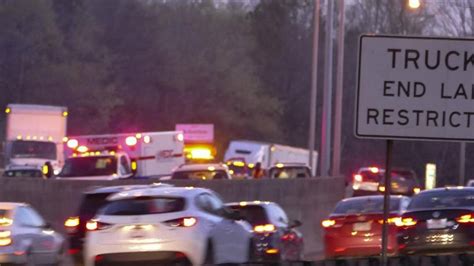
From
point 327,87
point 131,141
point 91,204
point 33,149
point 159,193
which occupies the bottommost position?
point 33,149

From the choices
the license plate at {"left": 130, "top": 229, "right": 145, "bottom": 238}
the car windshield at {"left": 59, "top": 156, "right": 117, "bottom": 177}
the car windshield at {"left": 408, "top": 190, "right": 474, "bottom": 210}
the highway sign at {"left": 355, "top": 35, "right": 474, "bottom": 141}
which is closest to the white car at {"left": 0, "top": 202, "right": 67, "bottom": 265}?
the license plate at {"left": 130, "top": 229, "right": 145, "bottom": 238}

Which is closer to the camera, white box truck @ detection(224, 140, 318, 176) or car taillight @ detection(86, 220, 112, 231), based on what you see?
car taillight @ detection(86, 220, 112, 231)

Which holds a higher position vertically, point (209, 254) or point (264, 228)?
point (209, 254)

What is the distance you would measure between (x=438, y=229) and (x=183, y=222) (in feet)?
17.4

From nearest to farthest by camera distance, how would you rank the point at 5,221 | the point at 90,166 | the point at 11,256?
the point at 11,256
the point at 5,221
the point at 90,166

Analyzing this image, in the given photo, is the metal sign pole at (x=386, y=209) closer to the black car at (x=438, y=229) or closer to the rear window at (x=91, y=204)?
the black car at (x=438, y=229)

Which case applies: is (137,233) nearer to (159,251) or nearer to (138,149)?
(159,251)

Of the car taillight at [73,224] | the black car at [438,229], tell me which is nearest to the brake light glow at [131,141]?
the car taillight at [73,224]

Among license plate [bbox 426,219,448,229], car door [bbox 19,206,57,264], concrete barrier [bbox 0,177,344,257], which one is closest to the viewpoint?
car door [bbox 19,206,57,264]

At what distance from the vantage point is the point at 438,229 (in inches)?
821

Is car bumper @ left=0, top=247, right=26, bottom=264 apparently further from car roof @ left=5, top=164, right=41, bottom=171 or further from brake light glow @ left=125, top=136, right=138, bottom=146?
brake light glow @ left=125, top=136, right=138, bottom=146

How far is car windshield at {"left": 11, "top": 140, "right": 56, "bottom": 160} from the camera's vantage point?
48719 mm

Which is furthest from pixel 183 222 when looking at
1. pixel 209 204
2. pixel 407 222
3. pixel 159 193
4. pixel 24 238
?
pixel 407 222

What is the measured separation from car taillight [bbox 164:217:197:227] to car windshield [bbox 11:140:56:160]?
31294 millimetres
